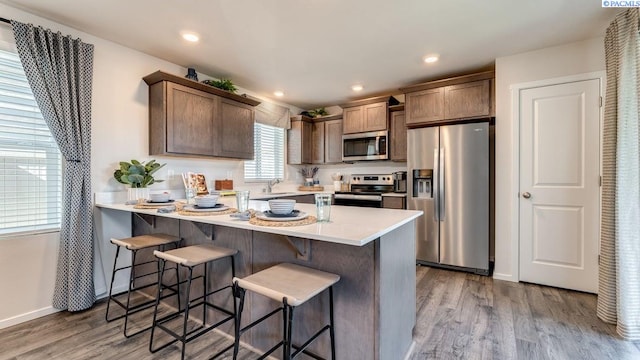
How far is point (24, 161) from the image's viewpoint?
87.1 inches

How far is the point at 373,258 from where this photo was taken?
4.58ft

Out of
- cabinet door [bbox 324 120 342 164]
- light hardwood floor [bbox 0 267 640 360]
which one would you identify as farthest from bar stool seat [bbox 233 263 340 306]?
cabinet door [bbox 324 120 342 164]

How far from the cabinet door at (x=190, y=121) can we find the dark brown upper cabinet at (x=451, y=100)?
250cm

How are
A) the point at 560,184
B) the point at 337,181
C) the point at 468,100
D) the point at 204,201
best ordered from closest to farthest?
the point at 204,201, the point at 560,184, the point at 468,100, the point at 337,181

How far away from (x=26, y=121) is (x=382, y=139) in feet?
12.6

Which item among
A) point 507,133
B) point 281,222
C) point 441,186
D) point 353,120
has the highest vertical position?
point 353,120

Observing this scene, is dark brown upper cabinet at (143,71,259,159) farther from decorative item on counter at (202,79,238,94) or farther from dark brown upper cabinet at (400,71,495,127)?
dark brown upper cabinet at (400,71,495,127)

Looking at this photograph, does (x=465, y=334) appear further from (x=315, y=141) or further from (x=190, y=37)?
(x=315, y=141)

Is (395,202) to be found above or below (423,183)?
below

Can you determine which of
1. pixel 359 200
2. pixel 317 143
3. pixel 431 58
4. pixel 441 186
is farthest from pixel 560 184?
pixel 317 143

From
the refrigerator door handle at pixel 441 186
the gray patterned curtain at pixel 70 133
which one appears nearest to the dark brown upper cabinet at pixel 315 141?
the refrigerator door handle at pixel 441 186

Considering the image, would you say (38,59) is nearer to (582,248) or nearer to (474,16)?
(474,16)

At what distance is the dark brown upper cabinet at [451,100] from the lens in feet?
10.5

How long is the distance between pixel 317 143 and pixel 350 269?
3675mm
